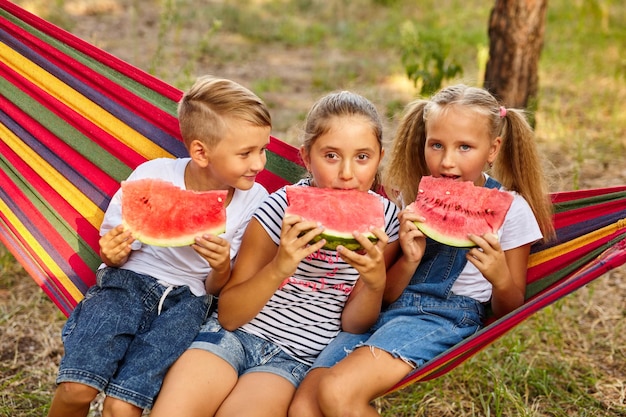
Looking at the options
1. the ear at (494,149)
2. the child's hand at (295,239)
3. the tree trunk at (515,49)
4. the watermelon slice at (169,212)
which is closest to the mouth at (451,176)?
the ear at (494,149)

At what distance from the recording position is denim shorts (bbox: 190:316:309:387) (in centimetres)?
273

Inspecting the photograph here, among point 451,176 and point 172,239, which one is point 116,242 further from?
point 451,176

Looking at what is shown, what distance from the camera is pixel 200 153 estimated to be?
2.91 metres

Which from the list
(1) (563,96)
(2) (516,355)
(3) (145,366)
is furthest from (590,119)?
(3) (145,366)

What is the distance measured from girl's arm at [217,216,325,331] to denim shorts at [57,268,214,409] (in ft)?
0.49

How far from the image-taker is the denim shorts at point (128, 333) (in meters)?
2.55

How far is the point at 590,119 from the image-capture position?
7023 millimetres

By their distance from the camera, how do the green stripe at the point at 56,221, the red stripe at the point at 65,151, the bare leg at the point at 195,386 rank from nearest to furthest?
the bare leg at the point at 195,386 → the green stripe at the point at 56,221 → the red stripe at the point at 65,151

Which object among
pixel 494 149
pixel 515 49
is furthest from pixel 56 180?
pixel 515 49

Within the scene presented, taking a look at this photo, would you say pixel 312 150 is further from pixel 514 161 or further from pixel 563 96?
pixel 563 96

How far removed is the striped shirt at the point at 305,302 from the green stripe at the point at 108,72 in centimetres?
80

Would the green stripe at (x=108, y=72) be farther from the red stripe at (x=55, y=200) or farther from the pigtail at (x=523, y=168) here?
the pigtail at (x=523, y=168)

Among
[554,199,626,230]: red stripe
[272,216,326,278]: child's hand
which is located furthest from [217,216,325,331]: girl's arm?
[554,199,626,230]: red stripe

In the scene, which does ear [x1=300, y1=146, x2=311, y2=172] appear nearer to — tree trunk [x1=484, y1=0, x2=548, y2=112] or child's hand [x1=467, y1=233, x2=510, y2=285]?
child's hand [x1=467, y1=233, x2=510, y2=285]
